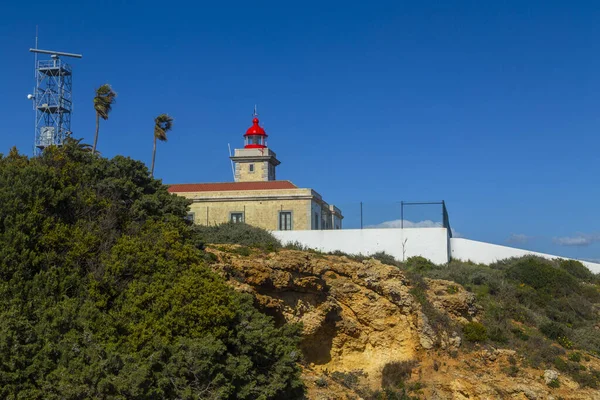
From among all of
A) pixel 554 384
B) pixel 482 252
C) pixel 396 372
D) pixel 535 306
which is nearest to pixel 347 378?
pixel 396 372

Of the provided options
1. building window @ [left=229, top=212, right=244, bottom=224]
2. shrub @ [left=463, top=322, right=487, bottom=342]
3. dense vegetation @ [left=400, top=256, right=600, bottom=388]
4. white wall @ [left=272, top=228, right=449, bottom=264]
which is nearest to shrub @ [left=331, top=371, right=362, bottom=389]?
dense vegetation @ [left=400, top=256, right=600, bottom=388]

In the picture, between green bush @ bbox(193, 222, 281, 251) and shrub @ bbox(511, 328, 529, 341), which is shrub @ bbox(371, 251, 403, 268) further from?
shrub @ bbox(511, 328, 529, 341)

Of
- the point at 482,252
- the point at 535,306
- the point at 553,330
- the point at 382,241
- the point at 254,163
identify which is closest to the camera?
the point at 553,330

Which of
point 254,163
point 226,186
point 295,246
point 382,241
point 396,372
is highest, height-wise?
point 254,163

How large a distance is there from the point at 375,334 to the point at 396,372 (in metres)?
1.59

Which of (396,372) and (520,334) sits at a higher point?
(520,334)

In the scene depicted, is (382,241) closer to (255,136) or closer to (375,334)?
(375,334)

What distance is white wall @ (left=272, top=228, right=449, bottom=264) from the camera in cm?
3278

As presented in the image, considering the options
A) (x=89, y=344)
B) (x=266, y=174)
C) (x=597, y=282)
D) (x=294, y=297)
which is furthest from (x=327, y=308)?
(x=266, y=174)

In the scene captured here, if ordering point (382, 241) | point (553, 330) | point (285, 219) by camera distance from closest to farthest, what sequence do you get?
point (553, 330)
point (382, 241)
point (285, 219)

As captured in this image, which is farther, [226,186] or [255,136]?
[255,136]

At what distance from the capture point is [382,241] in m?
33.1

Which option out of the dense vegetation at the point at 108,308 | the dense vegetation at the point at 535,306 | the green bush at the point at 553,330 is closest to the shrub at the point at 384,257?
the dense vegetation at the point at 535,306

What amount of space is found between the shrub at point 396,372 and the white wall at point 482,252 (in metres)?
12.3
